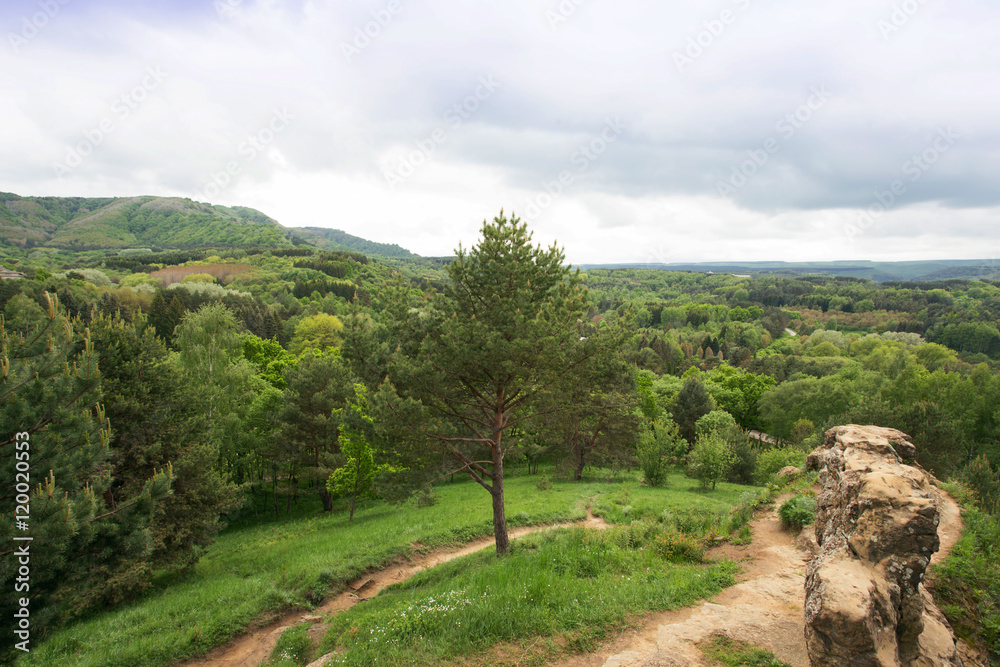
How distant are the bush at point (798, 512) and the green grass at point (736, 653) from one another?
6687mm

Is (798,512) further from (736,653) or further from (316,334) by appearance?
(316,334)

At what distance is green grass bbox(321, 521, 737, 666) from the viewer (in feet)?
23.6

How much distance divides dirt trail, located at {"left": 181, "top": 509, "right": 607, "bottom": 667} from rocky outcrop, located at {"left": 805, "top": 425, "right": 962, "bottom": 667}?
9952mm

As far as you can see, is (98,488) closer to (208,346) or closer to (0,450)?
(0,450)

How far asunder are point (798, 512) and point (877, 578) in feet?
23.0

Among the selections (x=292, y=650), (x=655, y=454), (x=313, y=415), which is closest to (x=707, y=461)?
(x=655, y=454)

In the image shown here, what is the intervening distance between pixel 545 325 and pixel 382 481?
23.2ft

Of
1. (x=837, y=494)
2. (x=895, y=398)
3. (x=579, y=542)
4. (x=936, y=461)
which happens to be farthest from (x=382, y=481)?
(x=895, y=398)

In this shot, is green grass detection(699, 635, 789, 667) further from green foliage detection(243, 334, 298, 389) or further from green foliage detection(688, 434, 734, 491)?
green foliage detection(243, 334, 298, 389)

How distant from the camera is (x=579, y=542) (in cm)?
1180

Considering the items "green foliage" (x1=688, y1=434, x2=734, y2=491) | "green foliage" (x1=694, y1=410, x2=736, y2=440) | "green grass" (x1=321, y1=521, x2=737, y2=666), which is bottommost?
"green foliage" (x1=694, y1=410, x2=736, y2=440)

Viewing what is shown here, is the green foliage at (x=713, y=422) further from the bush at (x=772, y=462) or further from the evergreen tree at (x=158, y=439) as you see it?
the evergreen tree at (x=158, y=439)

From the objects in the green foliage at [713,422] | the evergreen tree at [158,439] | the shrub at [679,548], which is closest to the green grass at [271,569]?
the evergreen tree at [158,439]

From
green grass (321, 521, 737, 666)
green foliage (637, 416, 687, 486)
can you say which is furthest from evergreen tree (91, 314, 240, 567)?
green foliage (637, 416, 687, 486)
